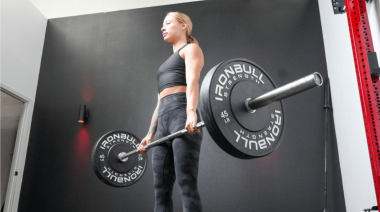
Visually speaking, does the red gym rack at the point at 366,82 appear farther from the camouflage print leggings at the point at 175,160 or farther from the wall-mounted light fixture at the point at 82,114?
the wall-mounted light fixture at the point at 82,114

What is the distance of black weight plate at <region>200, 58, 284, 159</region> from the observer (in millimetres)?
982

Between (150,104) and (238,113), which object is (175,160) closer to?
(238,113)

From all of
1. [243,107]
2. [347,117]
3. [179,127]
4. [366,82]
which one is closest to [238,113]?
[243,107]

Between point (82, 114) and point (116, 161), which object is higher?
point (82, 114)

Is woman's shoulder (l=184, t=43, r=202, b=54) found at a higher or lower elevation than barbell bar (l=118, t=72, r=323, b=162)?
higher

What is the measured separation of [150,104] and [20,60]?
5.18 feet

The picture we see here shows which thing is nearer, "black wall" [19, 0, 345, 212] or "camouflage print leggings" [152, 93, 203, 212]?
"camouflage print leggings" [152, 93, 203, 212]

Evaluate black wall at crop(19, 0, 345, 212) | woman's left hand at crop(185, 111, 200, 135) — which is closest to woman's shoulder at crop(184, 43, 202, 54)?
woman's left hand at crop(185, 111, 200, 135)

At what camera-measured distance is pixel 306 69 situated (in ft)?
10.2

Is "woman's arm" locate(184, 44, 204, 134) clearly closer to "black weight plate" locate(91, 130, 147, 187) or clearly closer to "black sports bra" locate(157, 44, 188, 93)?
"black sports bra" locate(157, 44, 188, 93)

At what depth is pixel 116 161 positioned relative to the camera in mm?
2053

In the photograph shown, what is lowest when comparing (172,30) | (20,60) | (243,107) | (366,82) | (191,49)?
(243,107)

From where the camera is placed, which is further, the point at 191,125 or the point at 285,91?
the point at 191,125

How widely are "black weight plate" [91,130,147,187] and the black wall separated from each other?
1.01 m
